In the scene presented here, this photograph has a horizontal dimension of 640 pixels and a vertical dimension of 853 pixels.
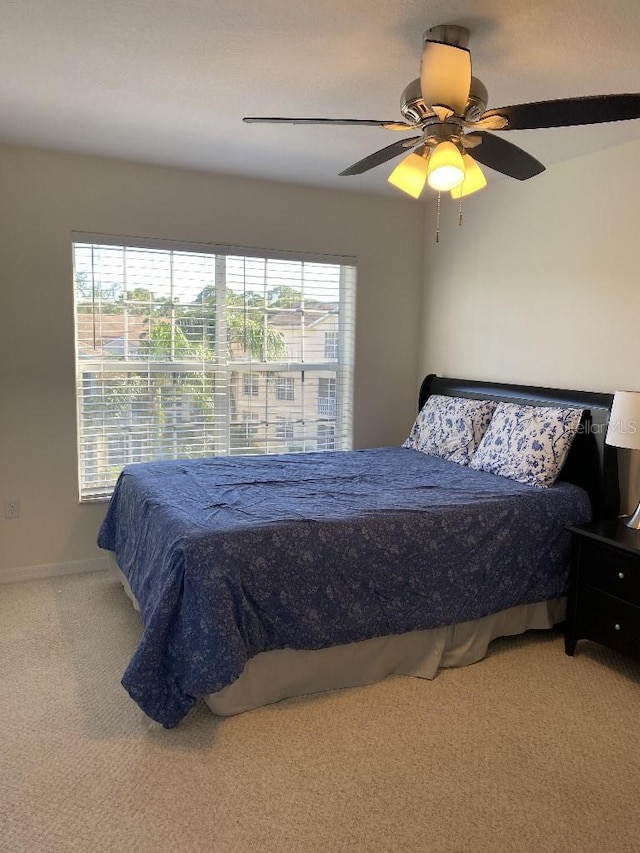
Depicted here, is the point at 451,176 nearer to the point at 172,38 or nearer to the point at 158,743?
the point at 172,38

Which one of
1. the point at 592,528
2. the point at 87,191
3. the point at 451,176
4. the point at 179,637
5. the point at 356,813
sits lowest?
the point at 356,813

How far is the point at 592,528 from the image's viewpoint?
113 inches

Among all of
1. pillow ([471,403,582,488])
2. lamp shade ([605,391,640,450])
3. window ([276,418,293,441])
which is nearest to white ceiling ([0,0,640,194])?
lamp shade ([605,391,640,450])

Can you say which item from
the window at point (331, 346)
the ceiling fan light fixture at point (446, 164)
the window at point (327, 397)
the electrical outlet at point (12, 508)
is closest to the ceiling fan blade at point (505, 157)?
the ceiling fan light fixture at point (446, 164)

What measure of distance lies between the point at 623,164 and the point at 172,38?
88.8 inches

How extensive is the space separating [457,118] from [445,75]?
0.21 meters

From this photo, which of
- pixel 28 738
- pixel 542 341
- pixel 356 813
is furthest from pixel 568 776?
pixel 542 341

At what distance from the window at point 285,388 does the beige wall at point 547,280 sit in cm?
108

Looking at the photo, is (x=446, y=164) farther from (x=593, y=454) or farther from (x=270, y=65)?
(x=593, y=454)

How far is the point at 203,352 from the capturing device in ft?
13.5

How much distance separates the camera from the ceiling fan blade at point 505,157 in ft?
7.41

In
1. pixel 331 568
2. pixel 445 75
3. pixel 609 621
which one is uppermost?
pixel 445 75

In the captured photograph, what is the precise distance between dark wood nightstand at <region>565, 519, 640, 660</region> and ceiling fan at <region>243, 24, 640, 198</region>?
1.56 meters

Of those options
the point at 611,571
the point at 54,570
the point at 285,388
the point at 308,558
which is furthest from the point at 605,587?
the point at 54,570
